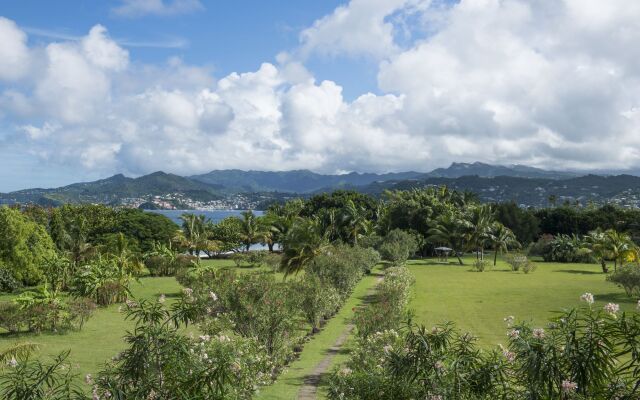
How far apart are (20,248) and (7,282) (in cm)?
228

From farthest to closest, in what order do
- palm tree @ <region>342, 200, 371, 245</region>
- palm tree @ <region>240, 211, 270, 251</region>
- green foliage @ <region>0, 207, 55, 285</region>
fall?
palm tree @ <region>240, 211, 270, 251</region> < palm tree @ <region>342, 200, 371, 245</region> < green foliage @ <region>0, 207, 55, 285</region>

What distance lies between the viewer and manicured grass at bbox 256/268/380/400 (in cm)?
1279

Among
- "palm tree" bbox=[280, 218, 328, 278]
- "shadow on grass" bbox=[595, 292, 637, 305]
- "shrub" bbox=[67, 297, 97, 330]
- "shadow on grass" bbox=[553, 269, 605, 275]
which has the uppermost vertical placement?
"palm tree" bbox=[280, 218, 328, 278]

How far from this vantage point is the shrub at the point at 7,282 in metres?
31.3

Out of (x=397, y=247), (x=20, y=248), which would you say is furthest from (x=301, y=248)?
(x=397, y=247)

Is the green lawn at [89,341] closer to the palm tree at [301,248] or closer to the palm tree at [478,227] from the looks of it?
the palm tree at [301,248]

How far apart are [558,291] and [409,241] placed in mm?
17457

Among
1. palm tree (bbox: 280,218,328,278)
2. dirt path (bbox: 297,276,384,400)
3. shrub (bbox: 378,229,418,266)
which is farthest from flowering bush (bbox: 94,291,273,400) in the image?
shrub (bbox: 378,229,418,266)

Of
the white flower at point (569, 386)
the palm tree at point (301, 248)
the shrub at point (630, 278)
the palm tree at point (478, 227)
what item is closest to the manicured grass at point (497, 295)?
the shrub at point (630, 278)

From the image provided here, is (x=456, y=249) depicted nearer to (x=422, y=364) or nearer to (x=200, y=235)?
(x=200, y=235)

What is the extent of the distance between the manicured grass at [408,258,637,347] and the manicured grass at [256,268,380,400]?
11.2 ft

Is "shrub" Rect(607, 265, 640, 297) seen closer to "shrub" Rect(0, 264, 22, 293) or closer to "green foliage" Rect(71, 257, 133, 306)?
"green foliage" Rect(71, 257, 133, 306)

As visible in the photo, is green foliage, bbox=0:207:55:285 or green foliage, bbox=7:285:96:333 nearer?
green foliage, bbox=7:285:96:333

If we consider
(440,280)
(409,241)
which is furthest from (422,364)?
(409,241)
